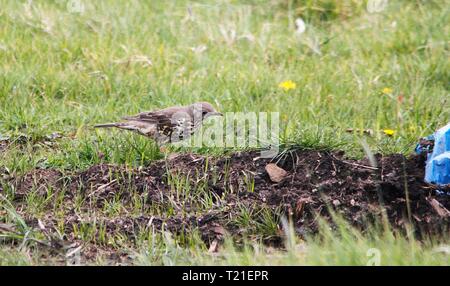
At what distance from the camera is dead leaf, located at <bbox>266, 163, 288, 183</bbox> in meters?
6.29

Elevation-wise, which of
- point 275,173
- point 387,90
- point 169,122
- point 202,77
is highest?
point 202,77

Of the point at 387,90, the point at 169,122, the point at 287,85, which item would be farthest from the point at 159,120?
the point at 387,90

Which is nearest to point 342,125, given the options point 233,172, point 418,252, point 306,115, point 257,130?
point 306,115

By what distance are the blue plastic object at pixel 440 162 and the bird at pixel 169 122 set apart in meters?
1.97

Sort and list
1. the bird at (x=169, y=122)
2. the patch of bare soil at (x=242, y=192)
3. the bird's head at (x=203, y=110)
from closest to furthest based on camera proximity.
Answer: the patch of bare soil at (x=242, y=192) → the bird at (x=169, y=122) → the bird's head at (x=203, y=110)

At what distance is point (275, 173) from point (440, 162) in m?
1.11

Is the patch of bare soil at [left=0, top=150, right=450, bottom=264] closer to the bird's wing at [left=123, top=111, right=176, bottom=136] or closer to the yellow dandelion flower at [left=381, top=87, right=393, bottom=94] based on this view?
the bird's wing at [left=123, top=111, right=176, bottom=136]

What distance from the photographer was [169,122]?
716cm

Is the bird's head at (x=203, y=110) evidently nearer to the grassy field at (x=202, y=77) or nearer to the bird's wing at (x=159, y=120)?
the bird's wing at (x=159, y=120)

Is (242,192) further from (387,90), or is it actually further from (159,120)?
(387,90)

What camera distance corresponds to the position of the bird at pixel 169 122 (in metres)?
7.08

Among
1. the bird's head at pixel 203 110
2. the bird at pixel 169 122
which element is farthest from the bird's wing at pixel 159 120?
the bird's head at pixel 203 110

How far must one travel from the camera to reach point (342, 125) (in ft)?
24.9

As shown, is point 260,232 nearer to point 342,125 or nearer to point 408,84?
point 342,125
